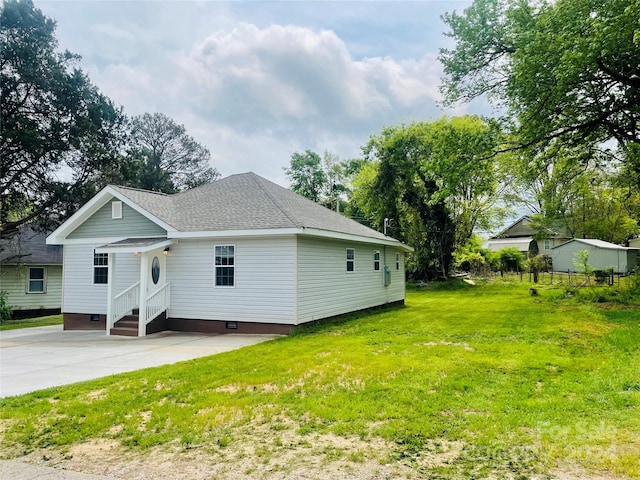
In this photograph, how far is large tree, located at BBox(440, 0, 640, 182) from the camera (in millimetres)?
10938

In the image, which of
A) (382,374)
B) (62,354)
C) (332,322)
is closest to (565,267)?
(332,322)

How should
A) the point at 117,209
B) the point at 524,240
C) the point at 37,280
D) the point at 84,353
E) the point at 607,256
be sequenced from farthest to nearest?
the point at 524,240 < the point at 607,256 < the point at 37,280 < the point at 117,209 < the point at 84,353

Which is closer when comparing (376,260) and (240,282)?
(240,282)

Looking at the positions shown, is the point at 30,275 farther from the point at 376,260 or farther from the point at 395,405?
the point at 395,405

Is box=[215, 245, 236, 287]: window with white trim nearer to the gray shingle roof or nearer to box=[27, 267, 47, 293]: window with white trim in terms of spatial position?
the gray shingle roof

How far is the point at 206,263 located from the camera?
1159cm

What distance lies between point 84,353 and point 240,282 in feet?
13.0

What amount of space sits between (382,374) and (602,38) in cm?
1054

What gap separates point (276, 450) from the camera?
3684 millimetres

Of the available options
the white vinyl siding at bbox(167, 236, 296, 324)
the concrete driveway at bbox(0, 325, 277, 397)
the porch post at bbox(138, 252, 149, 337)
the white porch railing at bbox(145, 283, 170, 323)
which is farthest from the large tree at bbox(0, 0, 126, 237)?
the white vinyl siding at bbox(167, 236, 296, 324)

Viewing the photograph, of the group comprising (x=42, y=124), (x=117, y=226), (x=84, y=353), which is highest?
(x=42, y=124)

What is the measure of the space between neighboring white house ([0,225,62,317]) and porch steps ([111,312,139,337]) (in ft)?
35.7

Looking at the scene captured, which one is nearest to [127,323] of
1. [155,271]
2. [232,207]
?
[155,271]

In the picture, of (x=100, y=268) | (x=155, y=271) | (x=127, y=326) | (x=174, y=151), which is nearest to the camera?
(x=127, y=326)
